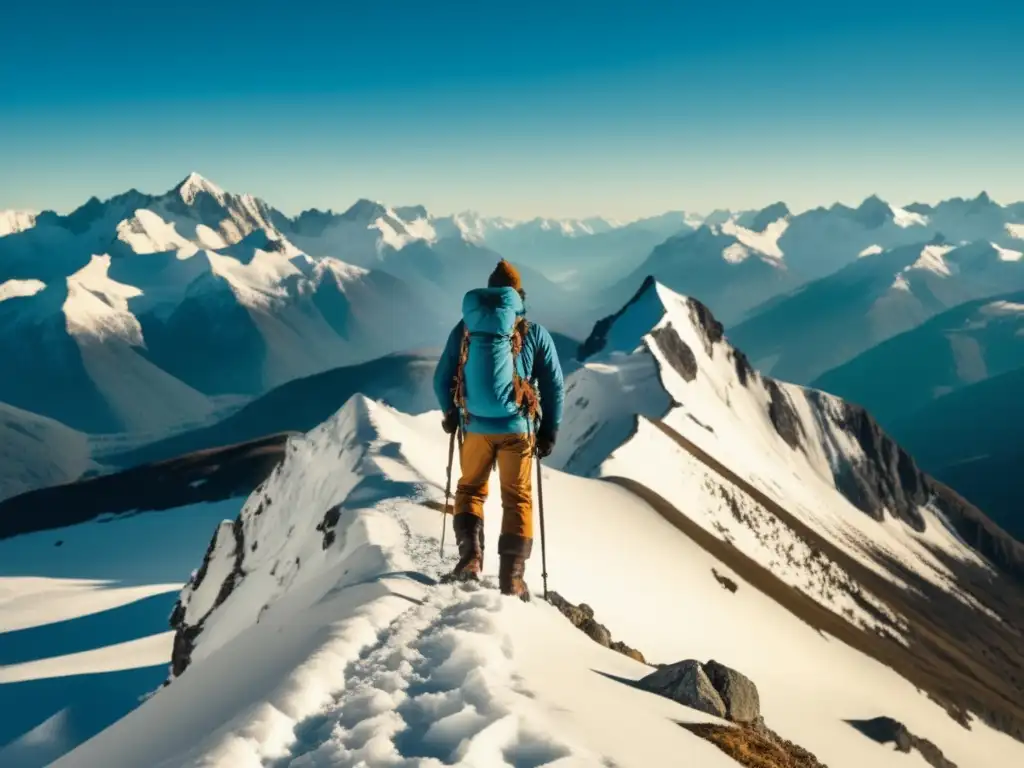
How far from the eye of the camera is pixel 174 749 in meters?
6.95

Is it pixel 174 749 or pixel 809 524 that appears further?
pixel 809 524

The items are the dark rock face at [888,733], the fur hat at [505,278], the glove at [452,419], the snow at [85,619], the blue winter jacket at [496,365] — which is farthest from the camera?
the snow at [85,619]

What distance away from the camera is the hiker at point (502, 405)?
11703mm

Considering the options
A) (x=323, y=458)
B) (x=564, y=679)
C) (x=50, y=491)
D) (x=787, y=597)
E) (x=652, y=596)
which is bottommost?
(x=50, y=491)

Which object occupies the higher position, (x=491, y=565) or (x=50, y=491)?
(x=491, y=565)

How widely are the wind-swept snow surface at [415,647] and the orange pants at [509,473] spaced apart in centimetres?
105

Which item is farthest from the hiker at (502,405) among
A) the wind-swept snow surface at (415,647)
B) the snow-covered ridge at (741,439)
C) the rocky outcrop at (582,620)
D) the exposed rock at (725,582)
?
the snow-covered ridge at (741,439)

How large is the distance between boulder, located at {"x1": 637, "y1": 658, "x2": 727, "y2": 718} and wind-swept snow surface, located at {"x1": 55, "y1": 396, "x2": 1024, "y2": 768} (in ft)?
1.47

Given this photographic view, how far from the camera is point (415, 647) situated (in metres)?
8.69

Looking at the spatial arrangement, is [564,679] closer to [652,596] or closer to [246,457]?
[652,596]

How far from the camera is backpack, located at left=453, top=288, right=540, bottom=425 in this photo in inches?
456

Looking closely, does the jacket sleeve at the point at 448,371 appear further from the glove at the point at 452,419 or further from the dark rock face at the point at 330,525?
the dark rock face at the point at 330,525

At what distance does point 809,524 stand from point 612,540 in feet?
222

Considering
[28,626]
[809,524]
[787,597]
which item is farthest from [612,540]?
[809,524]
